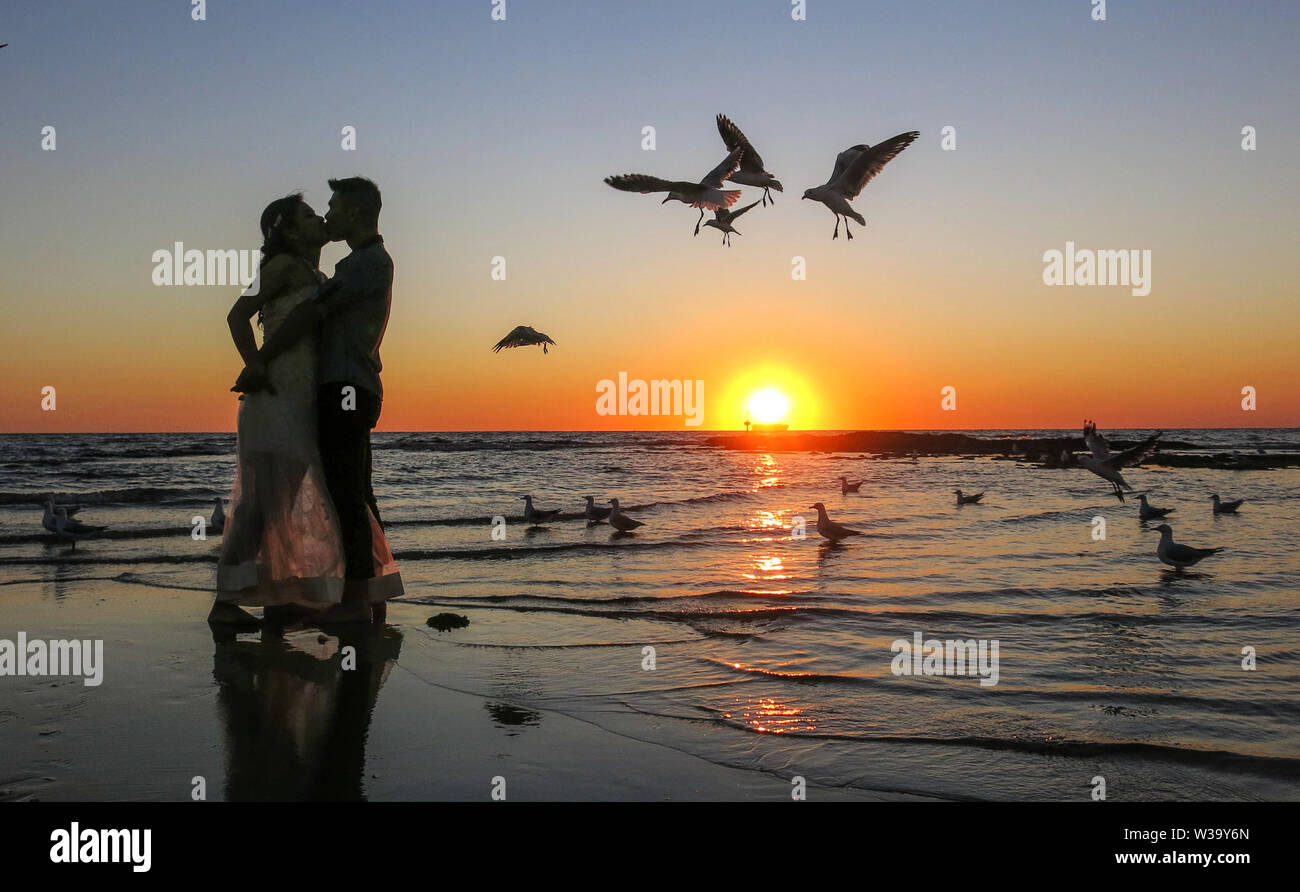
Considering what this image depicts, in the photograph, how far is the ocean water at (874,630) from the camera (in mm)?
3775

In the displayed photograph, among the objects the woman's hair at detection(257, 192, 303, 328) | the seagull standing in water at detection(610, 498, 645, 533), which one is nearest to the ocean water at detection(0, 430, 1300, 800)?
the seagull standing in water at detection(610, 498, 645, 533)

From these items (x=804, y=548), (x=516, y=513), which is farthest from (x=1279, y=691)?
(x=516, y=513)

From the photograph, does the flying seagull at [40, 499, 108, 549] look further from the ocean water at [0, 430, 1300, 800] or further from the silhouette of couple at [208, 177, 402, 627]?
the silhouette of couple at [208, 177, 402, 627]

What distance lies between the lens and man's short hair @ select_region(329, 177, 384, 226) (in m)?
5.31

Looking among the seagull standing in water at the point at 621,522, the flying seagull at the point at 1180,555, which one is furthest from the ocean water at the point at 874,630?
the seagull standing in water at the point at 621,522

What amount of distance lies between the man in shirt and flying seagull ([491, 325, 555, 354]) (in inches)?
298

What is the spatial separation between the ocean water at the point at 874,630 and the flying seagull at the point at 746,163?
3778 millimetres

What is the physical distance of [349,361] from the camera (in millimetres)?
5133

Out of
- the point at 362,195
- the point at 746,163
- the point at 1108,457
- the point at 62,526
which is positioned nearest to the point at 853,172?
the point at 746,163

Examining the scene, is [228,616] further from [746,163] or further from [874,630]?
[746,163]

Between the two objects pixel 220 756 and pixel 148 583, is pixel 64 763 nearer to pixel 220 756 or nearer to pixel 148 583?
pixel 220 756

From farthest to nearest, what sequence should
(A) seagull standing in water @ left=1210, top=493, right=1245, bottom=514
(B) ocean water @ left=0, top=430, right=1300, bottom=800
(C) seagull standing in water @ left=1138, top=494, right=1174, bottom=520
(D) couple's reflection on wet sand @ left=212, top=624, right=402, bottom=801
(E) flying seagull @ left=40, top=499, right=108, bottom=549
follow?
(A) seagull standing in water @ left=1210, top=493, right=1245, bottom=514 → (C) seagull standing in water @ left=1138, top=494, right=1174, bottom=520 → (E) flying seagull @ left=40, top=499, right=108, bottom=549 → (B) ocean water @ left=0, top=430, right=1300, bottom=800 → (D) couple's reflection on wet sand @ left=212, top=624, right=402, bottom=801
